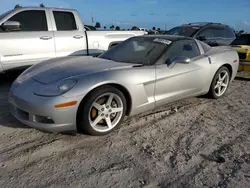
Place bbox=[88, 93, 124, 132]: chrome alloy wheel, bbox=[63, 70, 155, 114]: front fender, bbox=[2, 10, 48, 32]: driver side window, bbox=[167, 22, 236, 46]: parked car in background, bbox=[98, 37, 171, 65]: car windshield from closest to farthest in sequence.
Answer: bbox=[63, 70, 155, 114]: front fender < bbox=[88, 93, 124, 132]: chrome alloy wheel < bbox=[98, 37, 171, 65]: car windshield < bbox=[2, 10, 48, 32]: driver side window < bbox=[167, 22, 236, 46]: parked car in background

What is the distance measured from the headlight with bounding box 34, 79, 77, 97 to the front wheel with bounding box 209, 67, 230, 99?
290 cm

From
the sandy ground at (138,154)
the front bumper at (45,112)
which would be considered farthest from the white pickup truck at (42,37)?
the front bumper at (45,112)

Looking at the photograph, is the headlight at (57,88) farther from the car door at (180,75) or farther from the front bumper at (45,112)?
the car door at (180,75)

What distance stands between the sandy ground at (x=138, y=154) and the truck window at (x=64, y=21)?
107 inches

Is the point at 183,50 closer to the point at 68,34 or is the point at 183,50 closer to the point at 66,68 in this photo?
the point at 66,68

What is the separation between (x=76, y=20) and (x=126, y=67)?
336 cm

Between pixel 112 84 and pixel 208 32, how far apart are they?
21.1 feet

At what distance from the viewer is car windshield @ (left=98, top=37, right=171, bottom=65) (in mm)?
3783

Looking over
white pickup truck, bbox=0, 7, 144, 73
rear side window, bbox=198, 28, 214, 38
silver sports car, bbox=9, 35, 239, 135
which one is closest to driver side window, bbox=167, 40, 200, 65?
silver sports car, bbox=9, 35, 239, 135

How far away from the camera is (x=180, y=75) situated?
12.6 ft

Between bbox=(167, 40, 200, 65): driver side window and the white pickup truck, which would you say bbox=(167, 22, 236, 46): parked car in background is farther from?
bbox=(167, 40, 200, 65): driver side window

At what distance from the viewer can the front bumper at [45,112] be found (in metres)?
2.78

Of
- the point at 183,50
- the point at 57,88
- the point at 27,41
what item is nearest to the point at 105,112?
the point at 57,88

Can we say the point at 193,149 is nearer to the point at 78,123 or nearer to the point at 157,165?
the point at 157,165
